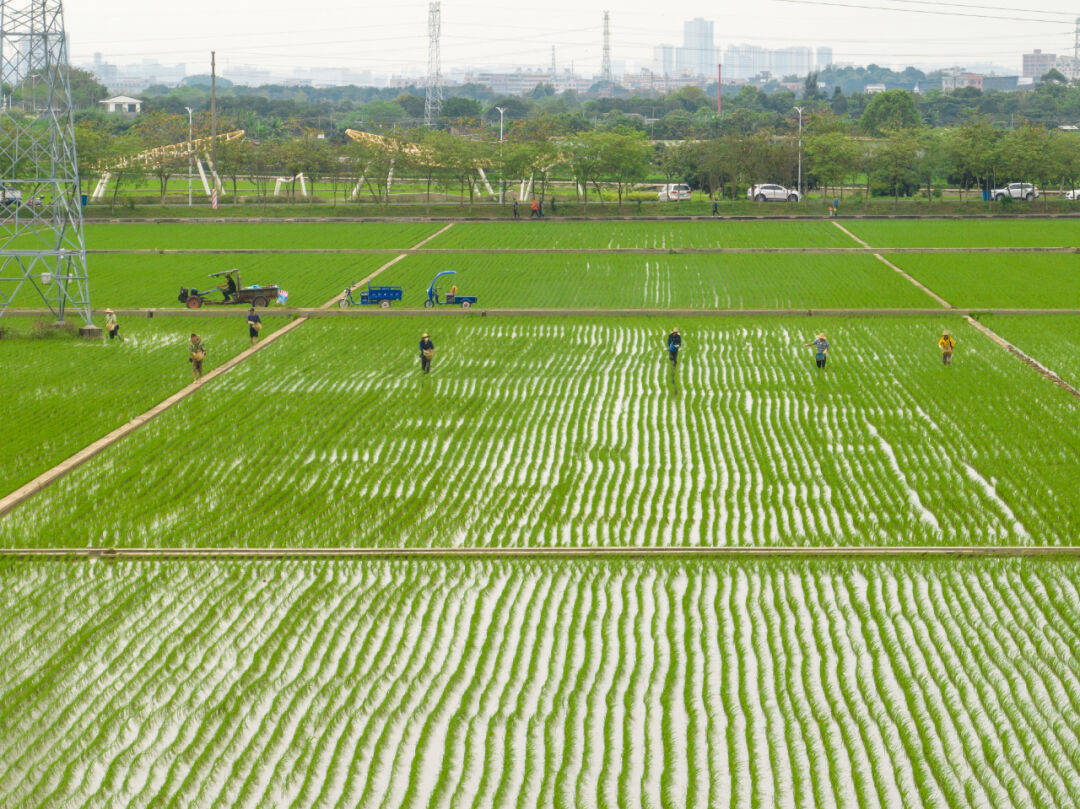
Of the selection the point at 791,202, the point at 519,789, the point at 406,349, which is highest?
the point at 791,202

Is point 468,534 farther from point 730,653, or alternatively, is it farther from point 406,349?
point 406,349

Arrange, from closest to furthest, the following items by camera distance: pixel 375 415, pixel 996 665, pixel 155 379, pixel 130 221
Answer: pixel 996 665 → pixel 375 415 → pixel 155 379 → pixel 130 221

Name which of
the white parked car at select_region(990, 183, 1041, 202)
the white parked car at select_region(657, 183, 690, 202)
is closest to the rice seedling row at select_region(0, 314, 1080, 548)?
the white parked car at select_region(990, 183, 1041, 202)

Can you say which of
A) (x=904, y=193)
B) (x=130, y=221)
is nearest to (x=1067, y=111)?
(x=904, y=193)

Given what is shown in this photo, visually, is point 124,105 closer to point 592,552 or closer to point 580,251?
point 580,251

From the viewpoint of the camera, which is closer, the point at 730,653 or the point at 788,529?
the point at 730,653

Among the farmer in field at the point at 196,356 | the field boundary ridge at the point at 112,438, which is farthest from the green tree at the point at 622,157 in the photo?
the farmer in field at the point at 196,356

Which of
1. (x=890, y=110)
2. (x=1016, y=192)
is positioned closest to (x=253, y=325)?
(x=1016, y=192)
